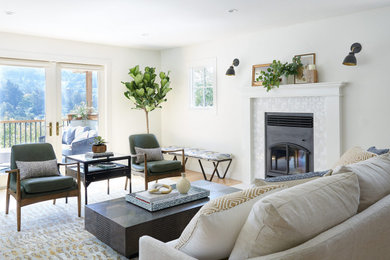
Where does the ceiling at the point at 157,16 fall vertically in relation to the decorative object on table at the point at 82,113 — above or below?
above

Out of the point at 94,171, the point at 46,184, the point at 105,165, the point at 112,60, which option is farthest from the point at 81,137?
the point at 46,184

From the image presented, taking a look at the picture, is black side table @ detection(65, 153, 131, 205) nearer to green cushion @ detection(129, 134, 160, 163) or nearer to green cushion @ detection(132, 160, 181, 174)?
green cushion @ detection(132, 160, 181, 174)

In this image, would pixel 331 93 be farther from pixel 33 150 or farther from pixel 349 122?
pixel 33 150

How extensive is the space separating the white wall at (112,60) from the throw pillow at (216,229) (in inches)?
196

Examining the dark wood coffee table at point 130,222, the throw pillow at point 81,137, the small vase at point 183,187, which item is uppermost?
the throw pillow at point 81,137

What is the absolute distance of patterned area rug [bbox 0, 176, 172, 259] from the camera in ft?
9.36

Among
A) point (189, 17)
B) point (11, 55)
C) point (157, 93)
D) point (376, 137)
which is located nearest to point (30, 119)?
point (11, 55)

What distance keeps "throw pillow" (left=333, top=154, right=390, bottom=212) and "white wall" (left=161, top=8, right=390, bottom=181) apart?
246 cm

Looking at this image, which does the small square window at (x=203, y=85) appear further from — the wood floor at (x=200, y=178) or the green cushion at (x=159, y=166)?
the green cushion at (x=159, y=166)

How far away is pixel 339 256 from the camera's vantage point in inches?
53.1

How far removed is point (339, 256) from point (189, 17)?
368 centimetres

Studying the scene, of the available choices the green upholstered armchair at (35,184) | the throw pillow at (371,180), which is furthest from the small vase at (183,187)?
the throw pillow at (371,180)

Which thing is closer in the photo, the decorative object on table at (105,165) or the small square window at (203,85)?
the decorative object on table at (105,165)

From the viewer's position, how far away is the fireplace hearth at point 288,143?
475 centimetres
